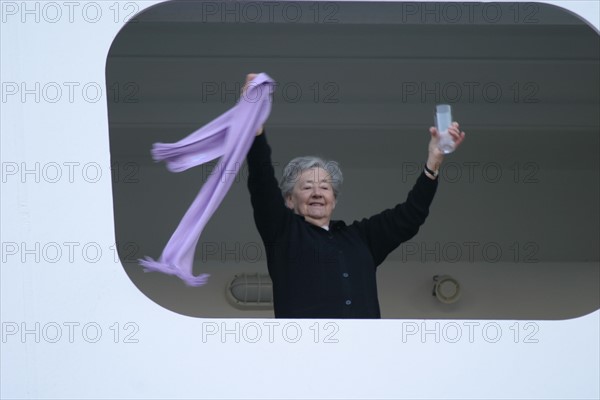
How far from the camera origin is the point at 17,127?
2.21m

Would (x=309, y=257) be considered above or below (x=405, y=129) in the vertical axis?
below

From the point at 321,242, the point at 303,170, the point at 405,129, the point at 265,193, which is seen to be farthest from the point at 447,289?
the point at 265,193

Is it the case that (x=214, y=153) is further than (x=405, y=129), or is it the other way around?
(x=405, y=129)

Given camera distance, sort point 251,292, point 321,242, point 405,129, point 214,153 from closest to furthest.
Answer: point 214,153, point 321,242, point 405,129, point 251,292

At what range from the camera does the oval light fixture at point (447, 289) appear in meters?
3.71

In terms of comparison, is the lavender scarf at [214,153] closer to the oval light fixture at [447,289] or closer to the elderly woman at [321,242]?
the elderly woman at [321,242]

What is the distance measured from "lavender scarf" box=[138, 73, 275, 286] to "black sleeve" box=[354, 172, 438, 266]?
1.27ft

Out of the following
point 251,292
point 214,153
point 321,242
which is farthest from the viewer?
point 251,292

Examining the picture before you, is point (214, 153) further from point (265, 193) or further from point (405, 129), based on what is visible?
point (405, 129)

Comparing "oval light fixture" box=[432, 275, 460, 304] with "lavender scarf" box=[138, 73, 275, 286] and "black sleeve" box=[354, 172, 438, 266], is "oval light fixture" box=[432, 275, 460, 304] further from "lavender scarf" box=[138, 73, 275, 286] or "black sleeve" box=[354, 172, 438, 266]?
"lavender scarf" box=[138, 73, 275, 286]

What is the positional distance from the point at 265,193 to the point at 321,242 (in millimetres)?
187

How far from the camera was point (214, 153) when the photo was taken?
7.53 feet

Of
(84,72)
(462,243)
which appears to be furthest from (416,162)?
(84,72)

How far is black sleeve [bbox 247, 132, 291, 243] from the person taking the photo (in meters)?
2.25
